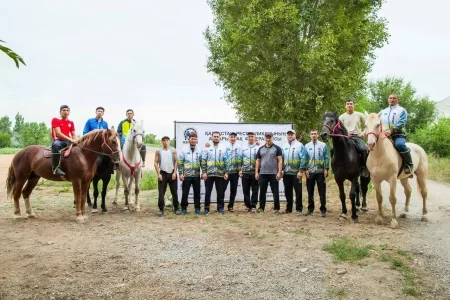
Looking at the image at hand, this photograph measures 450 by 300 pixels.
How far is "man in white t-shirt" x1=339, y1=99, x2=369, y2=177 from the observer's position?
10234 millimetres

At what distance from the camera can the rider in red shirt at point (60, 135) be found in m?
10.3

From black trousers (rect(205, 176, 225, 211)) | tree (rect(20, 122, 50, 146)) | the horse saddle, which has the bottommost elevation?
black trousers (rect(205, 176, 225, 211))

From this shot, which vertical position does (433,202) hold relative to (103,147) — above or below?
below

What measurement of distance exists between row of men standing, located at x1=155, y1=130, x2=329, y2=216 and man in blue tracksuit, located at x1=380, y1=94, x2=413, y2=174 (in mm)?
1660

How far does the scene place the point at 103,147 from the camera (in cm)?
1043

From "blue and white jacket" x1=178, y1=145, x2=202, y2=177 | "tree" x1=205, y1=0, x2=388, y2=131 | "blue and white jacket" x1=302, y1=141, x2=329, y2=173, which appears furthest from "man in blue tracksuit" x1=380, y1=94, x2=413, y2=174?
"tree" x1=205, y1=0, x2=388, y2=131

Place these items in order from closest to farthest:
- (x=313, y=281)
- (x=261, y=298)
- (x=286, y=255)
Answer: (x=261, y=298) < (x=313, y=281) < (x=286, y=255)

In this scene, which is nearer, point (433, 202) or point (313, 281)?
point (313, 281)

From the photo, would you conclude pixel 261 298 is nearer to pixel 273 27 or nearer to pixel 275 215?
pixel 275 215

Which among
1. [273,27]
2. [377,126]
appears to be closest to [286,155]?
Answer: [377,126]

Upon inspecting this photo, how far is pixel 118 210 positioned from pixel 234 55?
43.9 ft

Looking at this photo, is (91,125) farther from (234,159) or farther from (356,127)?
(356,127)

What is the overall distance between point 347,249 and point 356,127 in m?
4.14

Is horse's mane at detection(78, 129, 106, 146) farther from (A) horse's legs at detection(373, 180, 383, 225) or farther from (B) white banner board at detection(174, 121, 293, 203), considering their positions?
(A) horse's legs at detection(373, 180, 383, 225)
